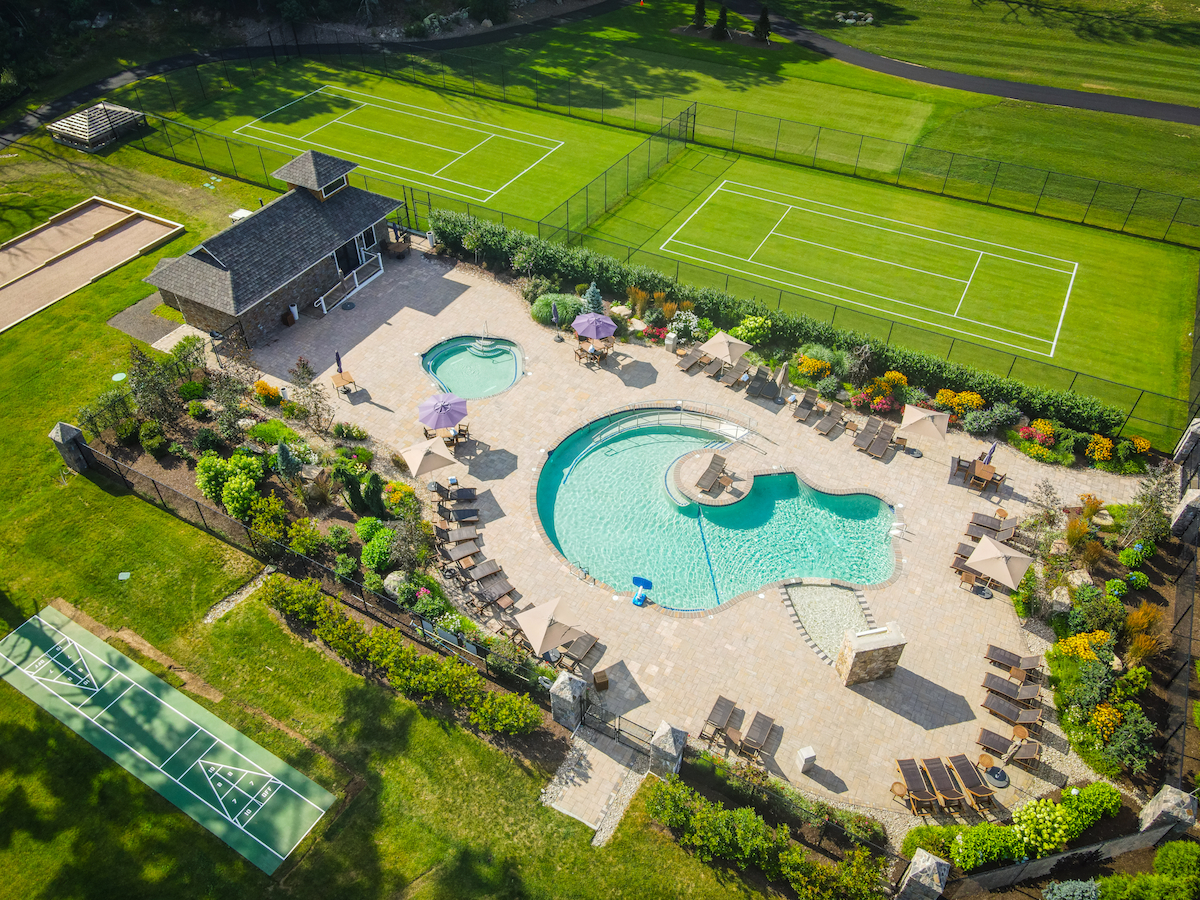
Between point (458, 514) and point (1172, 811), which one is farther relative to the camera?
point (458, 514)

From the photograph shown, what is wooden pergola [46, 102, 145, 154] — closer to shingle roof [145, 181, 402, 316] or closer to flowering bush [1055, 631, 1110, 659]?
shingle roof [145, 181, 402, 316]

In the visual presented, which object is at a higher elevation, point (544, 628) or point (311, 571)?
point (544, 628)

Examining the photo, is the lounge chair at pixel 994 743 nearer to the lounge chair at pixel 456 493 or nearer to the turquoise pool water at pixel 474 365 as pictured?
the lounge chair at pixel 456 493

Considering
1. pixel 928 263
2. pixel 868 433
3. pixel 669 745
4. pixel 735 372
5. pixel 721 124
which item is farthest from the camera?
pixel 721 124

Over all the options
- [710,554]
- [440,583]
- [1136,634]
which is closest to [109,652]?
[440,583]

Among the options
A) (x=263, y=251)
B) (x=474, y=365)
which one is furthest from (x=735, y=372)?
(x=263, y=251)

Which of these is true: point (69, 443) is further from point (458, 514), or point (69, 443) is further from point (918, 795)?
point (918, 795)

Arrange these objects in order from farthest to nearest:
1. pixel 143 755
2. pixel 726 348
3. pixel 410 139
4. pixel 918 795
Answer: pixel 410 139, pixel 726 348, pixel 143 755, pixel 918 795

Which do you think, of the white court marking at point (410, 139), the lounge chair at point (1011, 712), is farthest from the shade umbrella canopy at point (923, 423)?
the white court marking at point (410, 139)

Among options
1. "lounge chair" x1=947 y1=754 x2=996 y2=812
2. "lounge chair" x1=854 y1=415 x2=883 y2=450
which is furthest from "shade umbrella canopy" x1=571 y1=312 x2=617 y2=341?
"lounge chair" x1=947 y1=754 x2=996 y2=812
